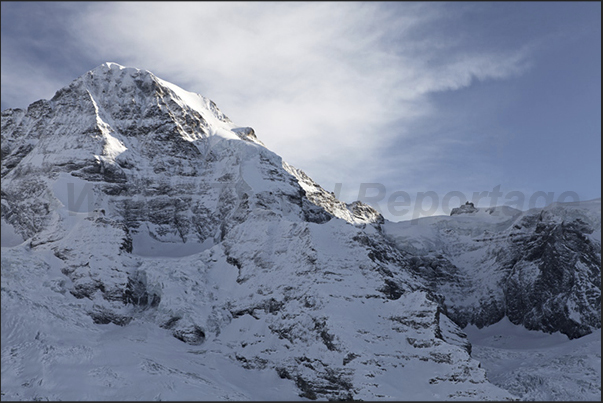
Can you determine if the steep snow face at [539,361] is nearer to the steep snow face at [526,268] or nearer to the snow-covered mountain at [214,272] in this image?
A: the snow-covered mountain at [214,272]

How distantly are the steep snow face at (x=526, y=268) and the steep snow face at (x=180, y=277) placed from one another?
34.0m

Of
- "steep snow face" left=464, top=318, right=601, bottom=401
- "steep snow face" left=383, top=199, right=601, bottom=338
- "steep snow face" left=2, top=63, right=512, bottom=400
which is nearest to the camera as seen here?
"steep snow face" left=2, top=63, right=512, bottom=400

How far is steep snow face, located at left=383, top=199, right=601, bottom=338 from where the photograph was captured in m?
143

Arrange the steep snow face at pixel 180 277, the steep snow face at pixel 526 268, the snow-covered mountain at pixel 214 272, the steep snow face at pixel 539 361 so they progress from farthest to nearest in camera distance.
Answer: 1. the steep snow face at pixel 526 268
2. the steep snow face at pixel 539 361
3. the snow-covered mountain at pixel 214 272
4. the steep snow face at pixel 180 277

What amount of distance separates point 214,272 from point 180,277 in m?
9.90

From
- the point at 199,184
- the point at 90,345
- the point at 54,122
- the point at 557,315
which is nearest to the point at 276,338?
the point at 90,345

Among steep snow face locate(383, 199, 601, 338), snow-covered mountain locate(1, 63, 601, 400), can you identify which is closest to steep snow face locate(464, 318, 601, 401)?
snow-covered mountain locate(1, 63, 601, 400)

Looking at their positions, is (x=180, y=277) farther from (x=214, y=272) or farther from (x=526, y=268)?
(x=526, y=268)

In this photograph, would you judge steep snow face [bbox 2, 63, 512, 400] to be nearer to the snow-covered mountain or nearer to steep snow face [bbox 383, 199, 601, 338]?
the snow-covered mountain

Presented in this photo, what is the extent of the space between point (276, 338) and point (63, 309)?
118ft

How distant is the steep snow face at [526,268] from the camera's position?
468 feet

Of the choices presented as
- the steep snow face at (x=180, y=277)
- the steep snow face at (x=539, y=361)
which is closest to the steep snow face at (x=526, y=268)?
the steep snow face at (x=539, y=361)

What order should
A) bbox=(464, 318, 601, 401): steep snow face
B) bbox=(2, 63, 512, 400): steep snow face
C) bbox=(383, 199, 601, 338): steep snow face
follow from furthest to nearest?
bbox=(383, 199, 601, 338): steep snow face → bbox=(464, 318, 601, 401): steep snow face → bbox=(2, 63, 512, 400): steep snow face

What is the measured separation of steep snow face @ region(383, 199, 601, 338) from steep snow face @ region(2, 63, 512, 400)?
34013mm
